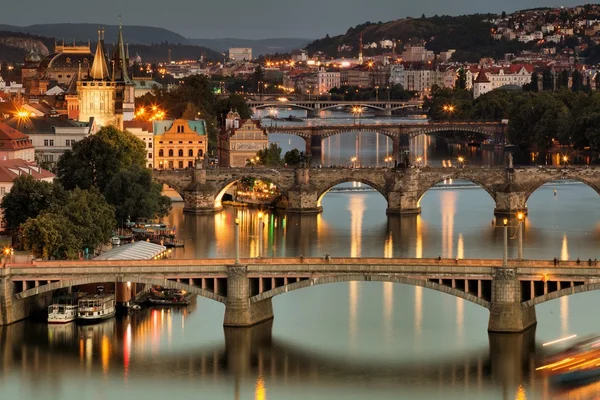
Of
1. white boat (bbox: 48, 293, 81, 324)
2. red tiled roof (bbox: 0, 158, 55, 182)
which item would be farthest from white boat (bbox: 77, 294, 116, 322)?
red tiled roof (bbox: 0, 158, 55, 182)

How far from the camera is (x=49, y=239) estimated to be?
47.7 metres

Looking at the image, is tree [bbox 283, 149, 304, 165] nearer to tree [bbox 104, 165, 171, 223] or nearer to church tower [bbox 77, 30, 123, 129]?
church tower [bbox 77, 30, 123, 129]

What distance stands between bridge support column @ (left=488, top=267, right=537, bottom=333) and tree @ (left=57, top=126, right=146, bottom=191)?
2448 cm

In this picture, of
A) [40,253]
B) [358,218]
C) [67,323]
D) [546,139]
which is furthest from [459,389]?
[546,139]

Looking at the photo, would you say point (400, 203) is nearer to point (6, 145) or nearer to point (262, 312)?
point (6, 145)

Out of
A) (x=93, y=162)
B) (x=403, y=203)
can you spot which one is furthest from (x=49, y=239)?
(x=403, y=203)

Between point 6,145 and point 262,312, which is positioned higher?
point 6,145

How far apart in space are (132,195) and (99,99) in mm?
18395

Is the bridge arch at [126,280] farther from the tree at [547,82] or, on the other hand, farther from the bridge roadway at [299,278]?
the tree at [547,82]

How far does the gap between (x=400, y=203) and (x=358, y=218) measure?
8.21 feet

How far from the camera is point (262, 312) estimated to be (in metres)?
43.7

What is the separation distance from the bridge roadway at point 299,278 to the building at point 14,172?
1094 cm

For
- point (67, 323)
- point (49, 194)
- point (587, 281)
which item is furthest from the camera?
point (49, 194)

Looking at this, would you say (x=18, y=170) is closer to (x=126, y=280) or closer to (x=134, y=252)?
(x=134, y=252)
